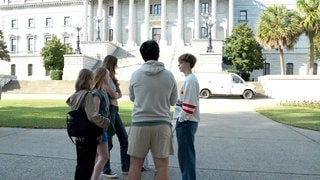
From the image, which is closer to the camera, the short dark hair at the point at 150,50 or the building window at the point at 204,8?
the short dark hair at the point at 150,50

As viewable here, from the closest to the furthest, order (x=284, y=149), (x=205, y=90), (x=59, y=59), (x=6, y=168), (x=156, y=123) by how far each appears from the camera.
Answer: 1. (x=156, y=123)
2. (x=6, y=168)
3. (x=284, y=149)
4. (x=205, y=90)
5. (x=59, y=59)

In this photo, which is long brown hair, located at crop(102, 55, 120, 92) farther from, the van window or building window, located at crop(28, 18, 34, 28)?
building window, located at crop(28, 18, 34, 28)

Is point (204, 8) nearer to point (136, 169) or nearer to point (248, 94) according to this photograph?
point (248, 94)

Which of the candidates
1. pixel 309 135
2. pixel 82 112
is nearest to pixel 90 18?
pixel 309 135

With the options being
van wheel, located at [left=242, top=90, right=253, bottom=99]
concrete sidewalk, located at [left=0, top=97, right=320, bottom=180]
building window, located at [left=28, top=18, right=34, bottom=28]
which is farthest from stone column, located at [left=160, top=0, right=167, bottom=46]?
concrete sidewalk, located at [left=0, top=97, right=320, bottom=180]

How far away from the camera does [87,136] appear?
188 inches

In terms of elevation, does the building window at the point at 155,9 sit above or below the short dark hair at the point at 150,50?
above

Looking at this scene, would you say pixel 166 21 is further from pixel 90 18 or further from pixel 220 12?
pixel 90 18

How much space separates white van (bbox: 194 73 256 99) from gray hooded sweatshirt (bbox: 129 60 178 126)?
26.0 meters

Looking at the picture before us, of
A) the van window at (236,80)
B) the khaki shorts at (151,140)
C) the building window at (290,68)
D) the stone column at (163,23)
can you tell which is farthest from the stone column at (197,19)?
the khaki shorts at (151,140)

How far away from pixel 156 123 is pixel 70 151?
423 centimetres

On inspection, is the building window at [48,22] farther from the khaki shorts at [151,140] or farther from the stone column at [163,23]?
the khaki shorts at [151,140]

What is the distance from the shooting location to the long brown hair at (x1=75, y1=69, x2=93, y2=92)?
4.88 metres

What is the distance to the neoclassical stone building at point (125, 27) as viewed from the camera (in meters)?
58.5
